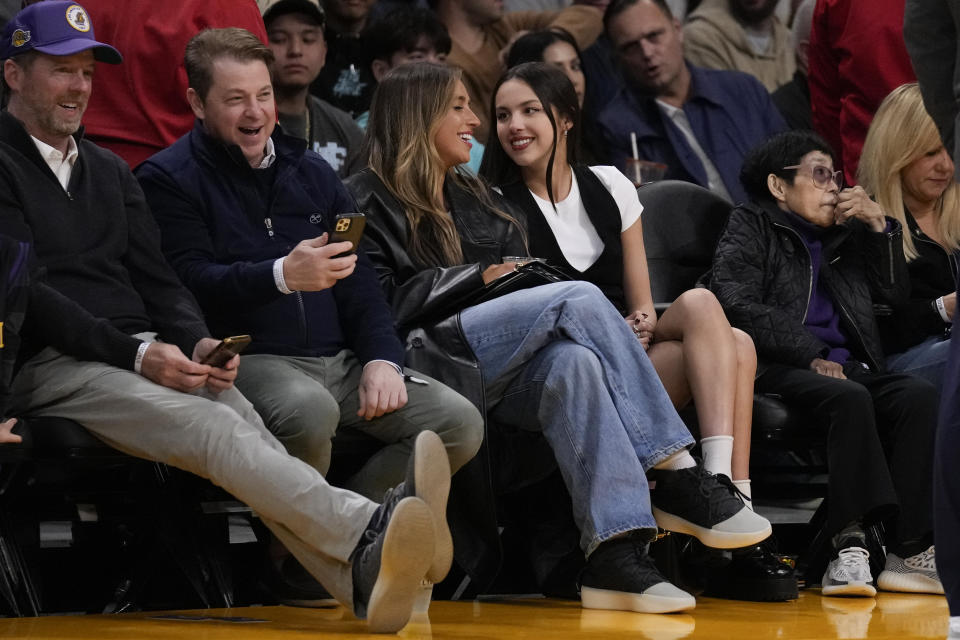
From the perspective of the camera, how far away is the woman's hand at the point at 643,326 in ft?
14.3

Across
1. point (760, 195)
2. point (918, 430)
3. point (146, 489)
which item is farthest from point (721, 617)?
point (760, 195)

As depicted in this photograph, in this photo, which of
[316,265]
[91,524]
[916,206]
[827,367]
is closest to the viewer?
[316,265]

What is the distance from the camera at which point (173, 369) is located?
11.3 feet

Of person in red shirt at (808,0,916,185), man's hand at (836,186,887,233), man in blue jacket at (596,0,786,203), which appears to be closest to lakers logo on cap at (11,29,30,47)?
man's hand at (836,186,887,233)

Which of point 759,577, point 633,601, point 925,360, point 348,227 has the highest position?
point 348,227

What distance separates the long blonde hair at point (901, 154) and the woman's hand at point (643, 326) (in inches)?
45.0

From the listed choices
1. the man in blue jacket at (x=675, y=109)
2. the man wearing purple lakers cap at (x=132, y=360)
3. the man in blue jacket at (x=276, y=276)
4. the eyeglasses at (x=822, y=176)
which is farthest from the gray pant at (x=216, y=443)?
the man in blue jacket at (x=675, y=109)

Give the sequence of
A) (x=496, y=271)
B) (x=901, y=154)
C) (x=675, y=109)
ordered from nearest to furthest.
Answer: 1. (x=496, y=271)
2. (x=901, y=154)
3. (x=675, y=109)

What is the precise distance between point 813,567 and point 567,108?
64.1 inches

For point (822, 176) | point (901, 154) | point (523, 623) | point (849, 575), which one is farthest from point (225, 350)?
point (901, 154)

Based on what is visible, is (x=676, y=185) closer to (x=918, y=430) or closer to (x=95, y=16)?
(x=918, y=430)

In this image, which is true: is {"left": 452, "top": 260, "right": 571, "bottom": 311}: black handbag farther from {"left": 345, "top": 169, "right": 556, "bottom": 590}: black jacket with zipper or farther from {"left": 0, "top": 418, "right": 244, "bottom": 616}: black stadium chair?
{"left": 0, "top": 418, "right": 244, "bottom": 616}: black stadium chair

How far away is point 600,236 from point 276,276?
50.2 inches

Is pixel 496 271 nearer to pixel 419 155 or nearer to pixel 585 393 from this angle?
pixel 419 155
